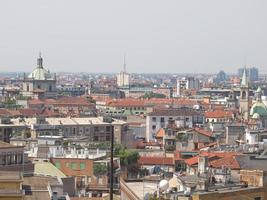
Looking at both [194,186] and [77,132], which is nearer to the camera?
[194,186]

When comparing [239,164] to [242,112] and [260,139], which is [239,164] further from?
[242,112]

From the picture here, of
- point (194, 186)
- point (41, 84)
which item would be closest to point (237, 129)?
point (194, 186)

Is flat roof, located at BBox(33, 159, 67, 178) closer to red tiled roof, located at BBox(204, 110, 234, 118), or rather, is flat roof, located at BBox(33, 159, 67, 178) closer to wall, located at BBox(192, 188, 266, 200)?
wall, located at BBox(192, 188, 266, 200)

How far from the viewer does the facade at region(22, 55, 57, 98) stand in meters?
164

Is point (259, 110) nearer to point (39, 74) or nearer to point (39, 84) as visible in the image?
point (39, 74)

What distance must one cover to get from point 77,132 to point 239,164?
49118 mm

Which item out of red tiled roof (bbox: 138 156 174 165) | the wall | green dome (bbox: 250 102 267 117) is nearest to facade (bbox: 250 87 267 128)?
green dome (bbox: 250 102 267 117)

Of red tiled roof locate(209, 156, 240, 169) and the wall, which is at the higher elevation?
the wall

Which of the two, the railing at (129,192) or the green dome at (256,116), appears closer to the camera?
the railing at (129,192)

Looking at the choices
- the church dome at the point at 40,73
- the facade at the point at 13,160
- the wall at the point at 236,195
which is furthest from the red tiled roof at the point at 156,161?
the church dome at the point at 40,73

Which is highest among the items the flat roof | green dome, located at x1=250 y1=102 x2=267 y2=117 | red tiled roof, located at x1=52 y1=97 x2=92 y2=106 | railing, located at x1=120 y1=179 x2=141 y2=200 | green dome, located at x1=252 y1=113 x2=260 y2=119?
railing, located at x1=120 y1=179 x2=141 y2=200

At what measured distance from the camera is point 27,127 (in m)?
86.6

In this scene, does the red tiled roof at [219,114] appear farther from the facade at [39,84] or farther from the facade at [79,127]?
the facade at [39,84]

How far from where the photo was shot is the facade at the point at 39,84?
164 meters
